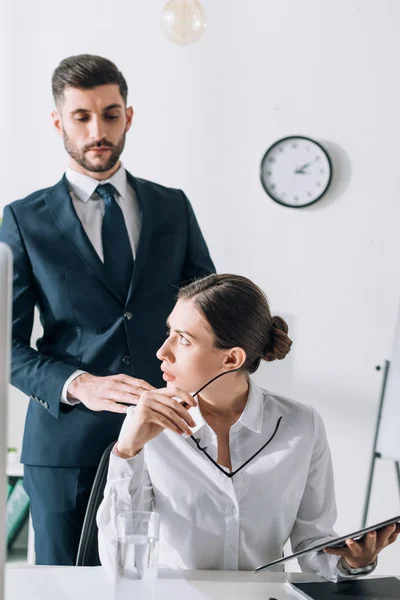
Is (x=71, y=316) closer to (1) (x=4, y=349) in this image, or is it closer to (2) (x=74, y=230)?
(2) (x=74, y=230)

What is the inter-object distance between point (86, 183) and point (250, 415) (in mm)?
859

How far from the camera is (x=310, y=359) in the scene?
3.53 metres

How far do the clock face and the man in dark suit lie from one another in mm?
1440

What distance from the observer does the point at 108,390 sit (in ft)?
5.20

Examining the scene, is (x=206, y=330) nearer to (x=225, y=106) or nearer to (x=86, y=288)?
(x=86, y=288)

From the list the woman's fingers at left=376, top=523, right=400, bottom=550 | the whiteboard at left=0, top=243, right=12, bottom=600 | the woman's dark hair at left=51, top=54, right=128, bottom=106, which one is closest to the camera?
the whiteboard at left=0, top=243, right=12, bottom=600

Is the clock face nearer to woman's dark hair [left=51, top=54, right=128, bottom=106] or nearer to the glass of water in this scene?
woman's dark hair [left=51, top=54, right=128, bottom=106]

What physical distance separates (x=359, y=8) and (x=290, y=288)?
1.25 m

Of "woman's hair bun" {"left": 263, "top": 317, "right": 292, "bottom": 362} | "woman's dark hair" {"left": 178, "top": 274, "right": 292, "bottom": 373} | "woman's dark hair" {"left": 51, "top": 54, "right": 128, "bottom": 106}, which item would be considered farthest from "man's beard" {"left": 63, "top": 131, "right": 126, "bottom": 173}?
"woman's hair bun" {"left": 263, "top": 317, "right": 292, "bottom": 362}

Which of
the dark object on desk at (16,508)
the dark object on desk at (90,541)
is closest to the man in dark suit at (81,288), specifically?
the dark object on desk at (90,541)

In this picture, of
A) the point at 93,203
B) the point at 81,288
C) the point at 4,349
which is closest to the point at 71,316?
the point at 81,288

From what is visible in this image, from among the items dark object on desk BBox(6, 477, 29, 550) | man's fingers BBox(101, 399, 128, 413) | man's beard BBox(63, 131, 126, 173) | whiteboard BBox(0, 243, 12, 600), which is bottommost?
dark object on desk BBox(6, 477, 29, 550)

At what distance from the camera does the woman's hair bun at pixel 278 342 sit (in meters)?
1.66

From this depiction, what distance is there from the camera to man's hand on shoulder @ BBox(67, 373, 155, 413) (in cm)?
153
